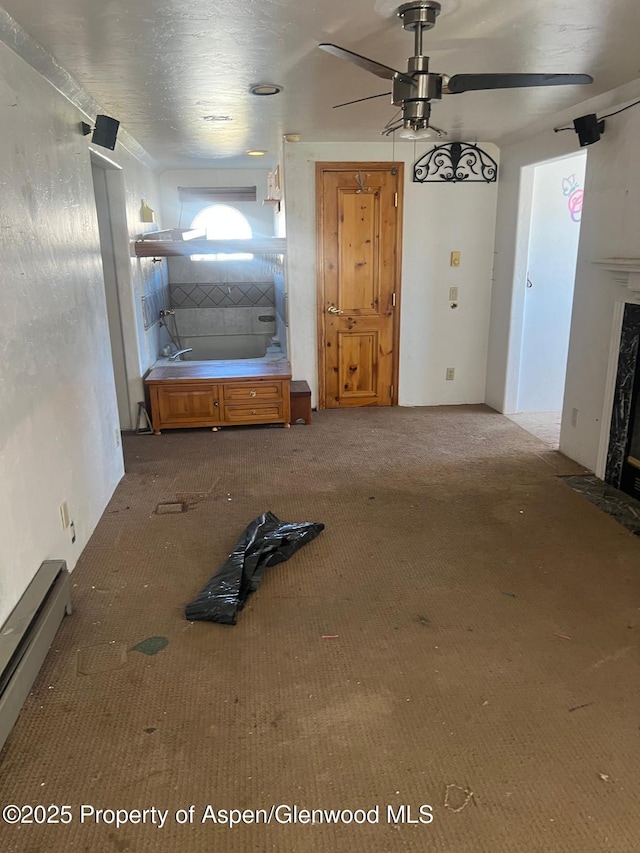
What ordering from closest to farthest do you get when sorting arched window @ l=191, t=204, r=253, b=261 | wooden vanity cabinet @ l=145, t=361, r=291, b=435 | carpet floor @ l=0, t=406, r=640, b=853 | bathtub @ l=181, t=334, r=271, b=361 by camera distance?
carpet floor @ l=0, t=406, r=640, b=853 → wooden vanity cabinet @ l=145, t=361, r=291, b=435 → bathtub @ l=181, t=334, r=271, b=361 → arched window @ l=191, t=204, r=253, b=261

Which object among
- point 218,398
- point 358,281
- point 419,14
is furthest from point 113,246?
point 419,14

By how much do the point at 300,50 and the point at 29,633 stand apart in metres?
2.57

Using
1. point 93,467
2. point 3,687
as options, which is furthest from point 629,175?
point 3,687

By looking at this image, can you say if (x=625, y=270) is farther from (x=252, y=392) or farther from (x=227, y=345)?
(x=227, y=345)

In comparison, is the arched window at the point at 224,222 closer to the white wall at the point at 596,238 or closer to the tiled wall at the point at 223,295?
the tiled wall at the point at 223,295

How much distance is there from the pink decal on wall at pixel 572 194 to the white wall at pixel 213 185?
10.5 feet

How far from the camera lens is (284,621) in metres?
2.43

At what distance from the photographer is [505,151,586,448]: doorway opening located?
16.2ft

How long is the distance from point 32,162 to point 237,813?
2.53m

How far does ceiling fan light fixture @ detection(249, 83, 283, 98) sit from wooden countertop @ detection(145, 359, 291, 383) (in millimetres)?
2067

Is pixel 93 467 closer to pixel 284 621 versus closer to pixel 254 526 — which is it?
pixel 254 526

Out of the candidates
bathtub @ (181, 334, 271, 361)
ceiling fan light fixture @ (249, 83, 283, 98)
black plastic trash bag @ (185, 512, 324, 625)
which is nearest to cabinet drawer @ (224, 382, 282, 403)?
black plastic trash bag @ (185, 512, 324, 625)

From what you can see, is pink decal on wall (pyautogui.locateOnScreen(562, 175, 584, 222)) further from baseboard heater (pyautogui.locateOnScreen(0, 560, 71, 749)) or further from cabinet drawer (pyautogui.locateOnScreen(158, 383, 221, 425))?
baseboard heater (pyautogui.locateOnScreen(0, 560, 71, 749))

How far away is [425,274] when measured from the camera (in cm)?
535
